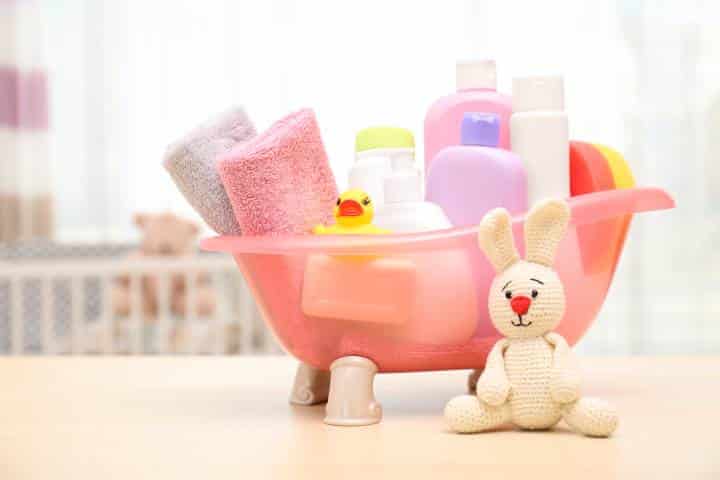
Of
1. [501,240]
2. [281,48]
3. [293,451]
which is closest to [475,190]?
[501,240]

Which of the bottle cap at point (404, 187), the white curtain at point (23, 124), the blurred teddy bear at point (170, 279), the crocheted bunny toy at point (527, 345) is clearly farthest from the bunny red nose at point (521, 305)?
the white curtain at point (23, 124)

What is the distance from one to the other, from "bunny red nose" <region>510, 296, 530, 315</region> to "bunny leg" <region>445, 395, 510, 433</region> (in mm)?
50

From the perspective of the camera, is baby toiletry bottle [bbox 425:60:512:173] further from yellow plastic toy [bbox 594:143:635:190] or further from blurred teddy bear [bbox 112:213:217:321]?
blurred teddy bear [bbox 112:213:217:321]

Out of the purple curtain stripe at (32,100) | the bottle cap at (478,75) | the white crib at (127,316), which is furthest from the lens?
the purple curtain stripe at (32,100)

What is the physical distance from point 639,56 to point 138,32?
3.52 ft

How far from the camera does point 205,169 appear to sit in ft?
1.90

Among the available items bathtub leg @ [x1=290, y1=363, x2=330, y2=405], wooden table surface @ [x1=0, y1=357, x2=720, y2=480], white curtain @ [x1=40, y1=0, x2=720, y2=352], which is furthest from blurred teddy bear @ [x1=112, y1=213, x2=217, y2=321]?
bathtub leg @ [x1=290, y1=363, x2=330, y2=405]

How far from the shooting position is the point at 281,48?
6.72 feet

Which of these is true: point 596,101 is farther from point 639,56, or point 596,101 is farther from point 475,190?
point 475,190

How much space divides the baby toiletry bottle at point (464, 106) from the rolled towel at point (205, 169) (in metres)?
0.13

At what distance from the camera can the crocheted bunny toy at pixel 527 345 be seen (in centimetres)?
50

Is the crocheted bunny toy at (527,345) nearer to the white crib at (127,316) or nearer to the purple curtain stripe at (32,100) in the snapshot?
the white crib at (127,316)

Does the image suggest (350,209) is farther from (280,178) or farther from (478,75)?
(478,75)

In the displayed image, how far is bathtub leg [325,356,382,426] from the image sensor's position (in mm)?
547
